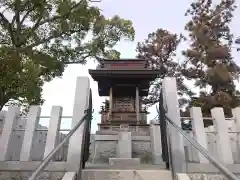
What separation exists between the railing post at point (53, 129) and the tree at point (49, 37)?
2703 mm

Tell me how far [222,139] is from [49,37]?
823cm

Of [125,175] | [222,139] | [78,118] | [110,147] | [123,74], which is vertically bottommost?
[125,175]

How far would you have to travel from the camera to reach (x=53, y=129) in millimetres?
3578

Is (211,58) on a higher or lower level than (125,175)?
higher

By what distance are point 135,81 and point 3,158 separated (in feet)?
30.7

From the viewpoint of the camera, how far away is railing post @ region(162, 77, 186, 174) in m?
3.28

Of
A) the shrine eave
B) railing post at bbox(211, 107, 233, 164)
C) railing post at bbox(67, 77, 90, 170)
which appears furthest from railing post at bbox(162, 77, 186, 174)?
the shrine eave

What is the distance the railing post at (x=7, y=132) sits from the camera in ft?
11.5

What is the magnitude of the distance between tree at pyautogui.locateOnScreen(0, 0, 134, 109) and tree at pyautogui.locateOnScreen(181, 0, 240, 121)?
6521 millimetres

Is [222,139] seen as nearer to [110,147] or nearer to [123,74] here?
[110,147]

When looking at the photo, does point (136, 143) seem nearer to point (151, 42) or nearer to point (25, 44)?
point (25, 44)

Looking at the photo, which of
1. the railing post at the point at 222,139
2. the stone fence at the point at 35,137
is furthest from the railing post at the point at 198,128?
the stone fence at the point at 35,137

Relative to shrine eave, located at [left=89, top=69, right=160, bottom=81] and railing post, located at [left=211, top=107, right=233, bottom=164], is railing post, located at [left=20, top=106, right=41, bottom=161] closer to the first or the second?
railing post, located at [left=211, top=107, right=233, bottom=164]

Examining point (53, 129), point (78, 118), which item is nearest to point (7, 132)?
point (53, 129)
